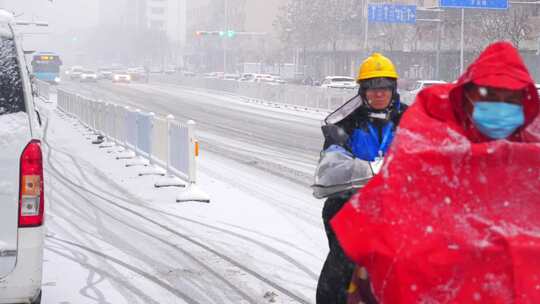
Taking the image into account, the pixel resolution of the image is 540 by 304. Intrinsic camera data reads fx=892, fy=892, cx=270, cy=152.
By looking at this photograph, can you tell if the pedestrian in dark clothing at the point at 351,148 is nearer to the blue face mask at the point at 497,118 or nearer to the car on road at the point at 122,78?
the blue face mask at the point at 497,118

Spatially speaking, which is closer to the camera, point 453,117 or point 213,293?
point 453,117

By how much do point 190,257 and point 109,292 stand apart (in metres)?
1.65

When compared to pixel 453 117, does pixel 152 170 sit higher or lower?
lower

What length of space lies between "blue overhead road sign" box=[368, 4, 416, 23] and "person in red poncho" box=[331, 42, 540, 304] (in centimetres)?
4888

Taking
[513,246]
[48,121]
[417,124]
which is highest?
[417,124]

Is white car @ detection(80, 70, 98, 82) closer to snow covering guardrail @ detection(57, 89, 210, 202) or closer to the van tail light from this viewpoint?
snow covering guardrail @ detection(57, 89, 210, 202)

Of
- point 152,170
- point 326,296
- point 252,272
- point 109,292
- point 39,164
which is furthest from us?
point 152,170

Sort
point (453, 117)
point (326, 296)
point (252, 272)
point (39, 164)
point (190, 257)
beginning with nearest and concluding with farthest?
point (453, 117) < point (326, 296) < point (39, 164) < point (252, 272) < point (190, 257)

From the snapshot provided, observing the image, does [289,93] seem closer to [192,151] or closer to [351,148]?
[192,151]

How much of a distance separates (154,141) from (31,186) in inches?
422

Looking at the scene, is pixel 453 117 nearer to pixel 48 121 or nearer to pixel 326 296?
pixel 326 296

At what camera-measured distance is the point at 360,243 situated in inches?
108

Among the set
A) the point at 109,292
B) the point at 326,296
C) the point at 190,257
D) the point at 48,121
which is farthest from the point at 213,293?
the point at 48,121

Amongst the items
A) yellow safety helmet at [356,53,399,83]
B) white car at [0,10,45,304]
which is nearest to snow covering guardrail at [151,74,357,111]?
white car at [0,10,45,304]
